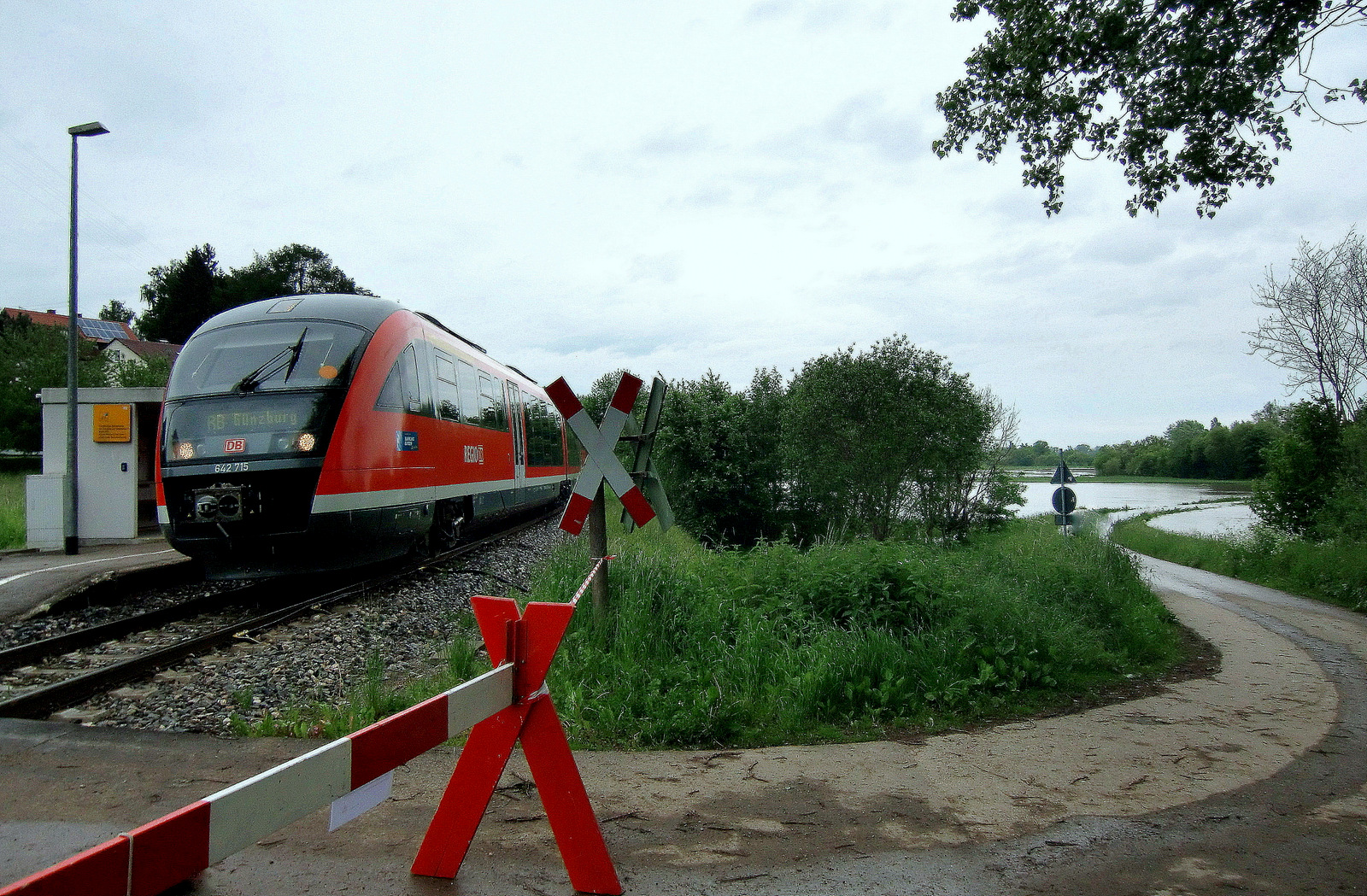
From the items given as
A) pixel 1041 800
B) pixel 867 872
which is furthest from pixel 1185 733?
pixel 867 872

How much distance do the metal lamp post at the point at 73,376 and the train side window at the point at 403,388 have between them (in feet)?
21.6

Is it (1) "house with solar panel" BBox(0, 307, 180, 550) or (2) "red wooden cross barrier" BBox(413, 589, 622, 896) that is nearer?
(2) "red wooden cross barrier" BBox(413, 589, 622, 896)

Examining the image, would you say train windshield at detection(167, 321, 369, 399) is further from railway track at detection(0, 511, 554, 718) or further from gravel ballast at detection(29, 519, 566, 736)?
gravel ballast at detection(29, 519, 566, 736)

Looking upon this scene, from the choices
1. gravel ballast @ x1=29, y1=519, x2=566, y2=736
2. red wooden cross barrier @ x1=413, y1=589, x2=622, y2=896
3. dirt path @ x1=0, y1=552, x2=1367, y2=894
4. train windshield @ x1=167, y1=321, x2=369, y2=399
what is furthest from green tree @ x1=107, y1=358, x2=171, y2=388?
red wooden cross barrier @ x1=413, y1=589, x2=622, y2=896

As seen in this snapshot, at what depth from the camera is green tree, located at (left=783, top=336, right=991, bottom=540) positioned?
23438mm

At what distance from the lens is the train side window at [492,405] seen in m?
13.7

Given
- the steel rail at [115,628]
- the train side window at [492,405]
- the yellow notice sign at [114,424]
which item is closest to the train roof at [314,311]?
the steel rail at [115,628]

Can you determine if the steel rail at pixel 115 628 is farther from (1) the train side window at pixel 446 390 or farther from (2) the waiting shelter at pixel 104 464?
(2) the waiting shelter at pixel 104 464

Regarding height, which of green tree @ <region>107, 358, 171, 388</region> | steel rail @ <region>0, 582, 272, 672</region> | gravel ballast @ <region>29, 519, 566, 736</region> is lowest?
gravel ballast @ <region>29, 519, 566, 736</region>

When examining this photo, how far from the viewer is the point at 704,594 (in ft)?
22.5

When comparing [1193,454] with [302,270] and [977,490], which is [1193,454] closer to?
[977,490]

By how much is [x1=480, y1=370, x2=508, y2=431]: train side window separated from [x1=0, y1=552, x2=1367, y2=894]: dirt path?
9.54m

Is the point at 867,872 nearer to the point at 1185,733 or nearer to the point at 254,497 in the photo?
the point at 1185,733

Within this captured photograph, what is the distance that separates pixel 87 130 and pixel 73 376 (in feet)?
12.7
